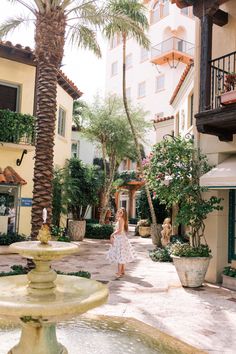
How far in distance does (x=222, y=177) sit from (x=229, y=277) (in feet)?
8.22

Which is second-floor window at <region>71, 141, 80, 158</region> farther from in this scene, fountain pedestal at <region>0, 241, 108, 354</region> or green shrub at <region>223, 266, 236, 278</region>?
fountain pedestal at <region>0, 241, 108, 354</region>

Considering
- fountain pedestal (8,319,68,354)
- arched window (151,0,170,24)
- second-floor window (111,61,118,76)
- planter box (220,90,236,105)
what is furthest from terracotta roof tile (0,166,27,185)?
second-floor window (111,61,118,76)

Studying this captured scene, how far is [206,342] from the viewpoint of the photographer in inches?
223

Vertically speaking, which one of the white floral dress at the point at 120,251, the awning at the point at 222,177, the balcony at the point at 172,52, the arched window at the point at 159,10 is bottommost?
the white floral dress at the point at 120,251

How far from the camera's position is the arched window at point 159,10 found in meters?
36.5

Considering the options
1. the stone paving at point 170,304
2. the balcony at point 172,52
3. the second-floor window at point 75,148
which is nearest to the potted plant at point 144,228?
the second-floor window at point 75,148

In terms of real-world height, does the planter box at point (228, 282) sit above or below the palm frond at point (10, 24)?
below

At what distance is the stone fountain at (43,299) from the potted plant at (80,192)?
47.3ft

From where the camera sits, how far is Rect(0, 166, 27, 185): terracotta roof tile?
15.5 m

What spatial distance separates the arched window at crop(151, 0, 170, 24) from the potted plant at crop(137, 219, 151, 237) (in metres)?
22.7

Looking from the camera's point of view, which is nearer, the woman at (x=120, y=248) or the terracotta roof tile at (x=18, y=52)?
the woman at (x=120, y=248)

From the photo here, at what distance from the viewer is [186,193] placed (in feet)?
31.5

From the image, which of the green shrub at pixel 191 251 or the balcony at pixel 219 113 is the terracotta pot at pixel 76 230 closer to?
the green shrub at pixel 191 251

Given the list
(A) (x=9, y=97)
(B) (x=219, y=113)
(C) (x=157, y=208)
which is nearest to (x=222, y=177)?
(B) (x=219, y=113)
